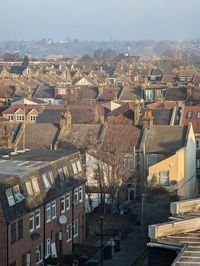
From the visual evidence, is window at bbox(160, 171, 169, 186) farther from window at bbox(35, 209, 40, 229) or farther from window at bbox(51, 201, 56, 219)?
window at bbox(35, 209, 40, 229)

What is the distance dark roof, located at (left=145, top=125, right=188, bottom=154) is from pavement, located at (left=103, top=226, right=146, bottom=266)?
6254 millimetres

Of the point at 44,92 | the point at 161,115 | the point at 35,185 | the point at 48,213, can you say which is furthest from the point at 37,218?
the point at 44,92

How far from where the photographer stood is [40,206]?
25.9 metres

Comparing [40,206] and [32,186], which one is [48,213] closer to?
[40,206]

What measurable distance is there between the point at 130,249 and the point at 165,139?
33.5ft

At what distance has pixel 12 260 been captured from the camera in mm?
23938


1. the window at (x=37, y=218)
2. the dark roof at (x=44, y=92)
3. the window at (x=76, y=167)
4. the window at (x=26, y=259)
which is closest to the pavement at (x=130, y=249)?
the window at (x=37, y=218)

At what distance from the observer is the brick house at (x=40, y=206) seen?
2388 cm

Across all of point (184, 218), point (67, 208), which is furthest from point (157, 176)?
point (184, 218)

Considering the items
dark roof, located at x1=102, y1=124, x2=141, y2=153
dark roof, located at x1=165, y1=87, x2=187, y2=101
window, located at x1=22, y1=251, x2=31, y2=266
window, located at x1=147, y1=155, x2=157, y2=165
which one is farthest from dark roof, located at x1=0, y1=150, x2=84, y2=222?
dark roof, located at x1=165, y1=87, x2=187, y2=101

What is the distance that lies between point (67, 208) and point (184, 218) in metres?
9.24

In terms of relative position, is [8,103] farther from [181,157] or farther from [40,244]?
[40,244]

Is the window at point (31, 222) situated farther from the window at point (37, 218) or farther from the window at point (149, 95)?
the window at point (149, 95)

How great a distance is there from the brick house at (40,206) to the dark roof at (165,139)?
828 cm
